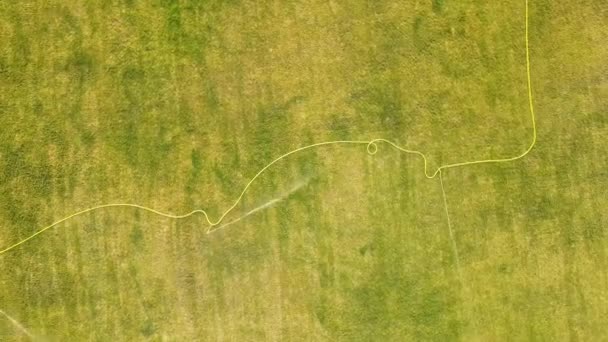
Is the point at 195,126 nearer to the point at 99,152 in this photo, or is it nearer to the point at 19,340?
the point at 99,152

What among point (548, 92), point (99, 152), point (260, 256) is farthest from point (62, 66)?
point (548, 92)

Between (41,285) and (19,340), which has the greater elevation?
(41,285)

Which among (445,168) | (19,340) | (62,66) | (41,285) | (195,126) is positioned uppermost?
(62,66)

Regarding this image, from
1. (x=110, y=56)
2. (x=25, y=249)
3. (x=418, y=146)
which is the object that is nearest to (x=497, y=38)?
(x=418, y=146)

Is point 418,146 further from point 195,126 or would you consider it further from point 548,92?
point 195,126

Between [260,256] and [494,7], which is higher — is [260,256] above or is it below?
below
